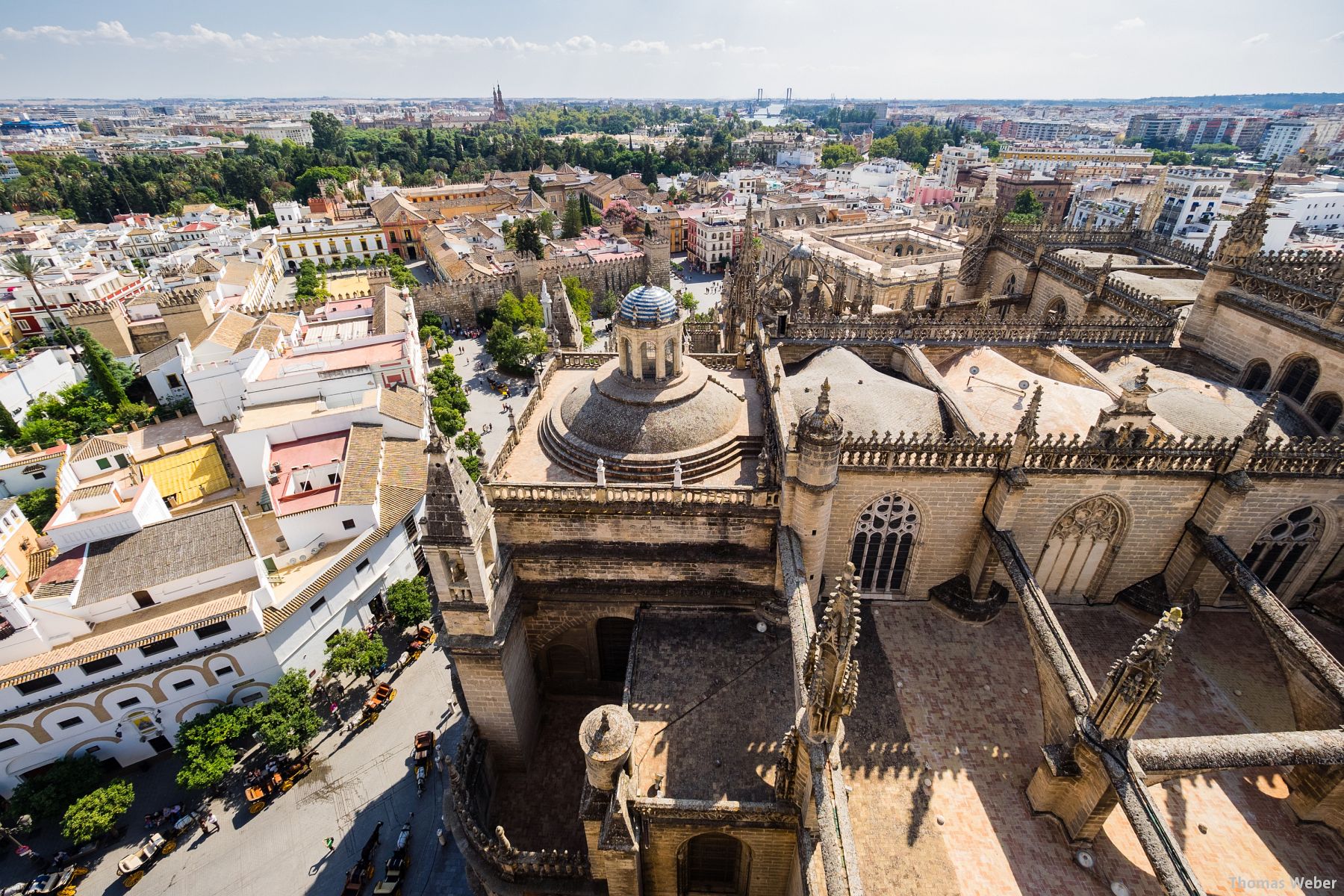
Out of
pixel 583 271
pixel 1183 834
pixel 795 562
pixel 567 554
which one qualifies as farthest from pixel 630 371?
pixel 583 271

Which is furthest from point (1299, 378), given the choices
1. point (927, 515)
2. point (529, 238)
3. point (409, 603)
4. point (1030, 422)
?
point (529, 238)

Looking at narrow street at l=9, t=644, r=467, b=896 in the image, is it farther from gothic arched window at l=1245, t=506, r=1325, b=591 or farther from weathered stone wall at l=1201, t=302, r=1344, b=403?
weathered stone wall at l=1201, t=302, r=1344, b=403

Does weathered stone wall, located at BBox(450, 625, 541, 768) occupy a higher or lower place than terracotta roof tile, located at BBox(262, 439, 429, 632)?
higher

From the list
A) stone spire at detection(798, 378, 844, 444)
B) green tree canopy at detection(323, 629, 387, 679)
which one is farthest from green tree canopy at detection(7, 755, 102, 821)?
stone spire at detection(798, 378, 844, 444)

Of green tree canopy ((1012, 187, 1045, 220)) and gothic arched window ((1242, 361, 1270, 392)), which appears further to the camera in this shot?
green tree canopy ((1012, 187, 1045, 220))

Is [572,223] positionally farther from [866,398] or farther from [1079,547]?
[1079,547]

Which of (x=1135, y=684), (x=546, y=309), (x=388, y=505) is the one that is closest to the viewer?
(x=1135, y=684)
